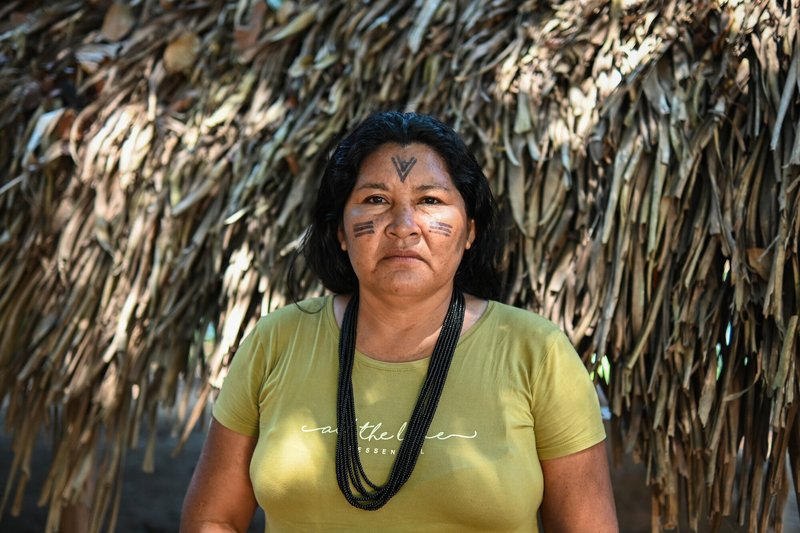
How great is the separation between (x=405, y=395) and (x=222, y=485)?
423 mm

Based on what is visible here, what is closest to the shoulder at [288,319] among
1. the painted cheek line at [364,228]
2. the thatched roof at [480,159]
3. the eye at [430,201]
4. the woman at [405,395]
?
the woman at [405,395]

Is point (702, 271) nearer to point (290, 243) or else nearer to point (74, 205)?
point (290, 243)

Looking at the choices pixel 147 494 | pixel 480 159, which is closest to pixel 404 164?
pixel 480 159

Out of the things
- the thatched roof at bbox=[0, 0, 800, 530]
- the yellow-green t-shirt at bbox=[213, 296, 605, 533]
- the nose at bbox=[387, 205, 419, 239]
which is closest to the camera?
the yellow-green t-shirt at bbox=[213, 296, 605, 533]

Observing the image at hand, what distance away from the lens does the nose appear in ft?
6.05

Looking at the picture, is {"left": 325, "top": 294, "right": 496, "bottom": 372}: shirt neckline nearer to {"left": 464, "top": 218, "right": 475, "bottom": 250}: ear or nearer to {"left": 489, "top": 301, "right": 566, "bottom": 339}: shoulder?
{"left": 489, "top": 301, "right": 566, "bottom": 339}: shoulder

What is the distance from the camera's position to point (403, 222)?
1849 millimetres

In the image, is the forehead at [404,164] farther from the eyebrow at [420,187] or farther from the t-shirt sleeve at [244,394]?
the t-shirt sleeve at [244,394]

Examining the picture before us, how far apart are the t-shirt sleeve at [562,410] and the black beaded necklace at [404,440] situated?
0.19m

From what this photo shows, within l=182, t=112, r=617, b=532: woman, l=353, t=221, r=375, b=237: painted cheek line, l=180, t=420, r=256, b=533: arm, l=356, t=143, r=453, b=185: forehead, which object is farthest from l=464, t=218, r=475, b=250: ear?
l=180, t=420, r=256, b=533: arm

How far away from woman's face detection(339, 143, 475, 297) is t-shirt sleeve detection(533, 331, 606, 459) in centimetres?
28

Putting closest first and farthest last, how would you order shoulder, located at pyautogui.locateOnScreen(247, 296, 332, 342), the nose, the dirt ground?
the nose
shoulder, located at pyautogui.locateOnScreen(247, 296, 332, 342)
the dirt ground

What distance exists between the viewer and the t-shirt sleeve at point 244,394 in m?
1.92

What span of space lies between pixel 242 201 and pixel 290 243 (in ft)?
0.66
